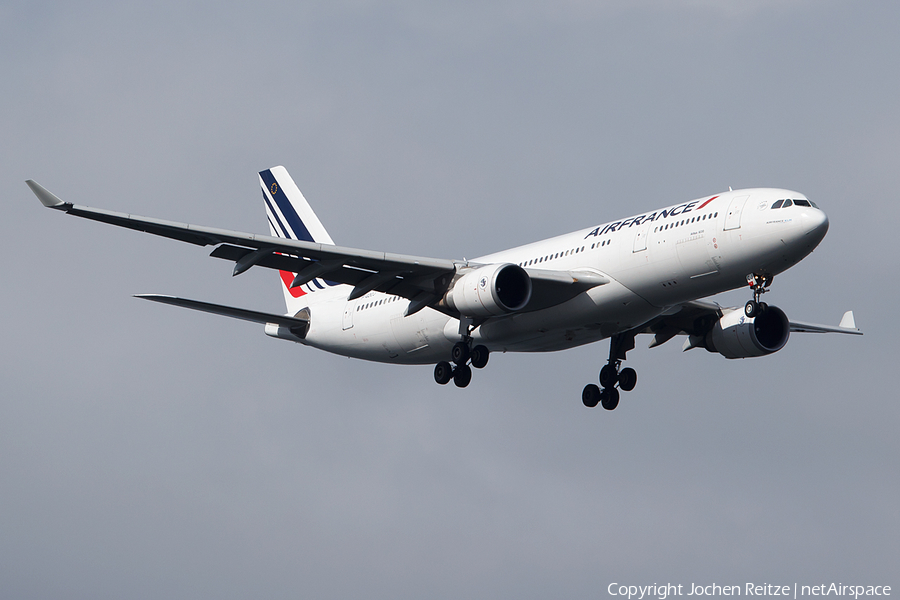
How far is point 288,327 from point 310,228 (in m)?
5.95

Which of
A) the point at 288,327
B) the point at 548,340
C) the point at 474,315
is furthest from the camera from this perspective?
the point at 288,327

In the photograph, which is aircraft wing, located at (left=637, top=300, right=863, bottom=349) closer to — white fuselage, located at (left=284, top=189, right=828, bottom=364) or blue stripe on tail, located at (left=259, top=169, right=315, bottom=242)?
white fuselage, located at (left=284, top=189, right=828, bottom=364)

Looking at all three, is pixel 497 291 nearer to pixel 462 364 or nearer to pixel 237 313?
pixel 462 364

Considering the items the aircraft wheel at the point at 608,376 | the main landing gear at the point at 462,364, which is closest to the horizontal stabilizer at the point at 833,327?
the aircraft wheel at the point at 608,376

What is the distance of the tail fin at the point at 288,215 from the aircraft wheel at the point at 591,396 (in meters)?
11.7

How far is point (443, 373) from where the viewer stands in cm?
3697

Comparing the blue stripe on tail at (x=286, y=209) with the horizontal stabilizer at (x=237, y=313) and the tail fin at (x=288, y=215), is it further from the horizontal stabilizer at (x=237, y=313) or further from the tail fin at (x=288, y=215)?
the horizontal stabilizer at (x=237, y=313)

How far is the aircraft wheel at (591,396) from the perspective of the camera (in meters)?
40.0

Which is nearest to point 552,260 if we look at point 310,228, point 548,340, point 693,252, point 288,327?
point 548,340

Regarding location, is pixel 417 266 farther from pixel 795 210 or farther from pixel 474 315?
pixel 795 210

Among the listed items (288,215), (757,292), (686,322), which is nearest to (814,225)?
(757,292)

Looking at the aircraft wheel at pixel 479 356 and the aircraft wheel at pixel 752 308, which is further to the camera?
the aircraft wheel at pixel 479 356

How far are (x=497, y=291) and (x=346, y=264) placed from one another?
14.6ft

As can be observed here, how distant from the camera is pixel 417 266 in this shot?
34469mm
